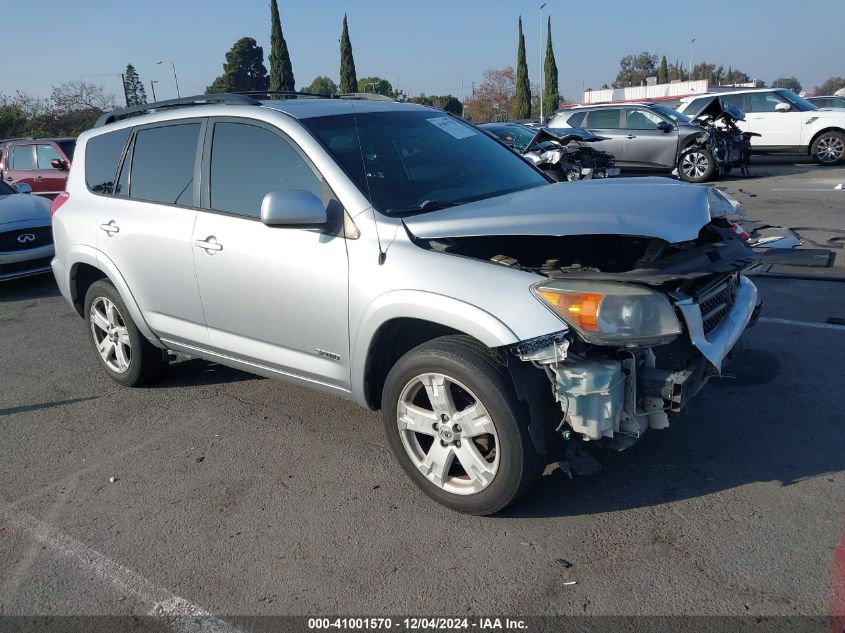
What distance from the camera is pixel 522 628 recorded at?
2.66m

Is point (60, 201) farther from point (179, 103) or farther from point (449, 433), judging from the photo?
point (449, 433)

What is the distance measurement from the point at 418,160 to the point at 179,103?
5.83ft

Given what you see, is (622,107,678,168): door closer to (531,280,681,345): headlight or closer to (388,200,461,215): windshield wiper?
(388,200,461,215): windshield wiper

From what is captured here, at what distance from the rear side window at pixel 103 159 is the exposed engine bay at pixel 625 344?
307 cm

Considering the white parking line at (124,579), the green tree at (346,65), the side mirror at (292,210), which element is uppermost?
the green tree at (346,65)

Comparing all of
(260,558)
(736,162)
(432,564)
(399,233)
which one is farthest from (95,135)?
(736,162)

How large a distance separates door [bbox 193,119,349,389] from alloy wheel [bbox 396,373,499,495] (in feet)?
1.57

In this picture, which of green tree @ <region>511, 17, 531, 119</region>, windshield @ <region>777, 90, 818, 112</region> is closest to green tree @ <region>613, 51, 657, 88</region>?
green tree @ <region>511, 17, 531, 119</region>

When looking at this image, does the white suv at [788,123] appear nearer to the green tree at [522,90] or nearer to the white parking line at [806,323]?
the white parking line at [806,323]

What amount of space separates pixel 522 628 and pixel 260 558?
1205 mm

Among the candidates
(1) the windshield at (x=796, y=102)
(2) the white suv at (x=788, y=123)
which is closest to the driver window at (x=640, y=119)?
(2) the white suv at (x=788, y=123)

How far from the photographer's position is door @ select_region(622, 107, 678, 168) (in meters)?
15.4

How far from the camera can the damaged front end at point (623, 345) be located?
2.96 m

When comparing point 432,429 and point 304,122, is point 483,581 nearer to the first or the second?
point 432,429
